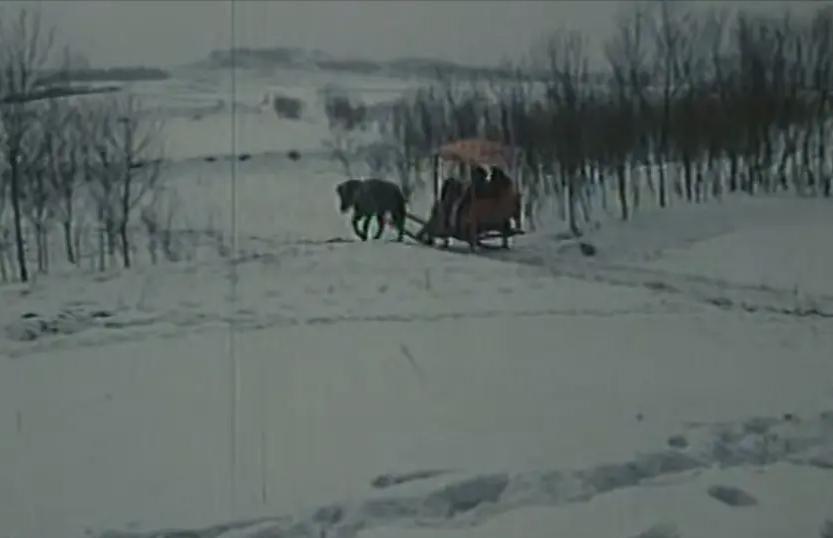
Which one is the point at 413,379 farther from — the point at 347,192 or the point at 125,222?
the point at 125,222

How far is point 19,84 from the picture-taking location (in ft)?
4.94

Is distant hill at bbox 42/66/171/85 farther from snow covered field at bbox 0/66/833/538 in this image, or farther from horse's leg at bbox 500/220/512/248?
horse's leg at bbox 500/220/512/248

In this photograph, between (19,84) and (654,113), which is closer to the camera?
(19,84)

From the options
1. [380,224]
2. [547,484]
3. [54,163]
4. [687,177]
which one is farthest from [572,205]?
[54,163]

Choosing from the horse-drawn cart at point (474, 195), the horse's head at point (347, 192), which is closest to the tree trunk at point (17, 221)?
the horse's head at point (347, 192)

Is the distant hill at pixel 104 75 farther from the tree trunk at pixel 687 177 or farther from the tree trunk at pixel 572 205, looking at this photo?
the tree trunk at pixel 687 177

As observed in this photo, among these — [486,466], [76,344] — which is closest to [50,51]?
[76,344]

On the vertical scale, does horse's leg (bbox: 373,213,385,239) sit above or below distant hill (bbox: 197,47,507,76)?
below

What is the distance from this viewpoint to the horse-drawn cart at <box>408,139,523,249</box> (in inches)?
63.1

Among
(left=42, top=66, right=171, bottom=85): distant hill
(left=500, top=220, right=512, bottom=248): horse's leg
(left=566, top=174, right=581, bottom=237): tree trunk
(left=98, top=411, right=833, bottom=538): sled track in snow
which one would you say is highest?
(left=42, top=66, right=171, bottom=85): distant hill

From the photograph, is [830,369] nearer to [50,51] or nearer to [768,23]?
[768,23]

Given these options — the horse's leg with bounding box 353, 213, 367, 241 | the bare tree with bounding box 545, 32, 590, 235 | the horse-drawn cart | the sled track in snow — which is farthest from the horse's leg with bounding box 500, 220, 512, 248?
the sled track in snow

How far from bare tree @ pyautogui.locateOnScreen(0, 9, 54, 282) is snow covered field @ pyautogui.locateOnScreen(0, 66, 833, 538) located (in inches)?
5.1

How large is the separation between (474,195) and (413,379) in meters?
0.30
